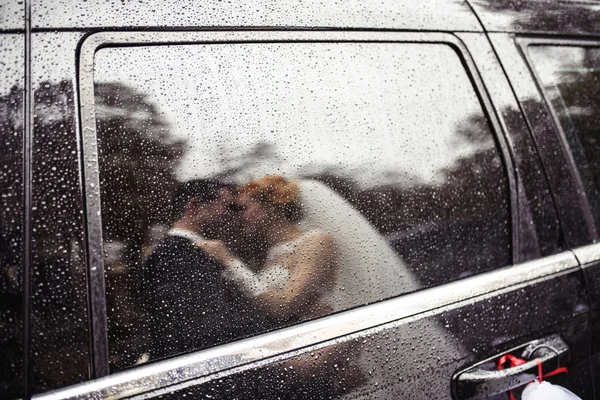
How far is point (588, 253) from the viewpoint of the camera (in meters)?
1.62

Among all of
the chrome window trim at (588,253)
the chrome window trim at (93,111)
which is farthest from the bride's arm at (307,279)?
the chrome window trim at (588,253)

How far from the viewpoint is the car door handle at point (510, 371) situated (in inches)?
51.0

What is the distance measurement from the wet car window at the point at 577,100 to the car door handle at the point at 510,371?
0.52 m

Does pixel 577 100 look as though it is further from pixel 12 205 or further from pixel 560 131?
pixel 12 205

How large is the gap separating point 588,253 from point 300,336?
3.55ft

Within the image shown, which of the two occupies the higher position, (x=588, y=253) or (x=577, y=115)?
(x=577, y=115)

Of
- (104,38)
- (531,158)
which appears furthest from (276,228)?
(531,158)

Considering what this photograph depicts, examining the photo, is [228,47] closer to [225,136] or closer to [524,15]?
[225,136]

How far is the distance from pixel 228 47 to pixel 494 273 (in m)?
0.99

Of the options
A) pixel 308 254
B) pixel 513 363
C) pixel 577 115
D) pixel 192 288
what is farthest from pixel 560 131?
pixel 192 288

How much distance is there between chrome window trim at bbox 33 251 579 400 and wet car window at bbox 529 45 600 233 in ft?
1.30

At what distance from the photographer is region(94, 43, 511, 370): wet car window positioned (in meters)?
1.04

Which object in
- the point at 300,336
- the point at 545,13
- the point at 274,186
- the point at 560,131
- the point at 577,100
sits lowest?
the point at 300,336

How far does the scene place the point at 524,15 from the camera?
1694mm
